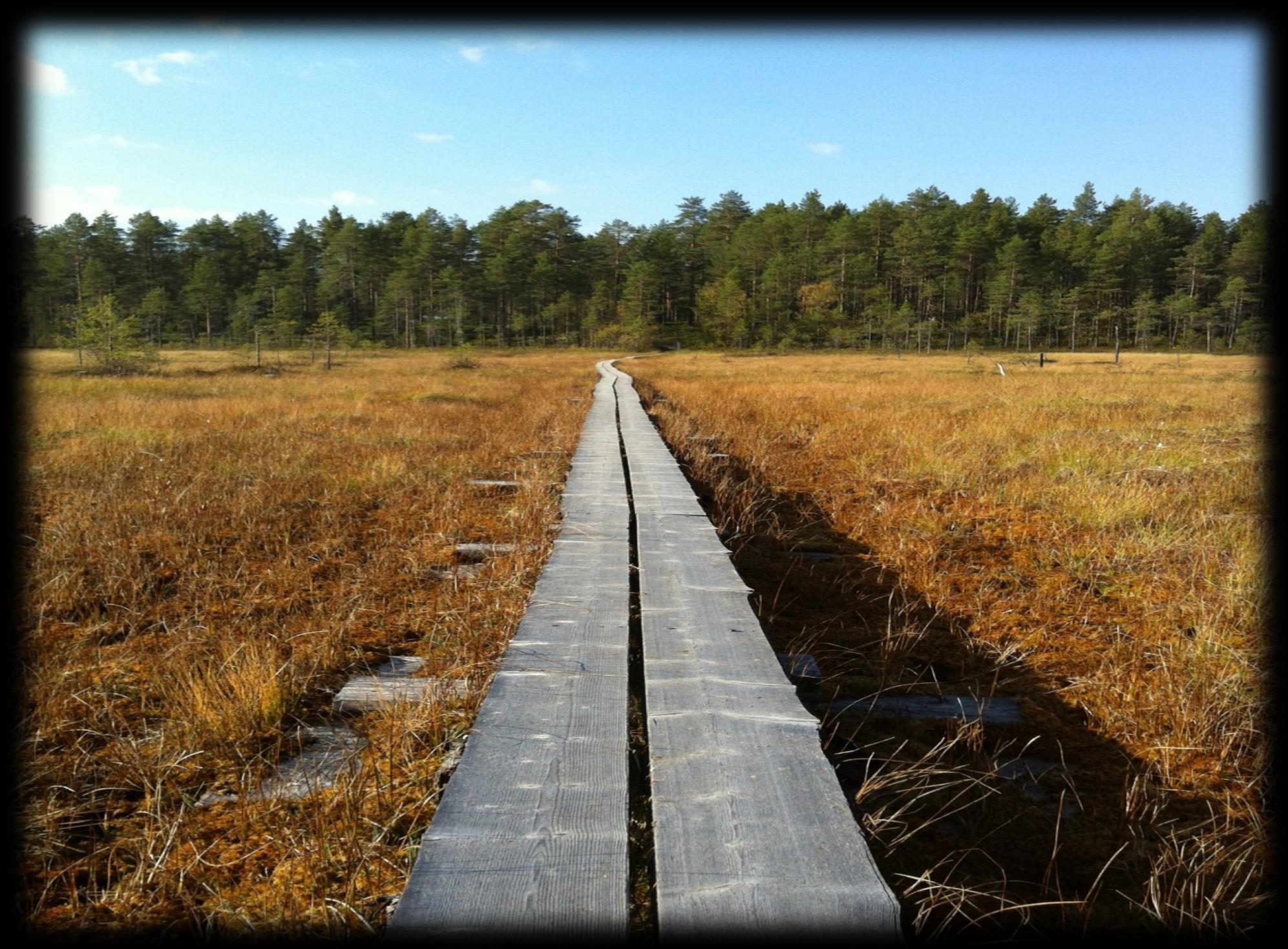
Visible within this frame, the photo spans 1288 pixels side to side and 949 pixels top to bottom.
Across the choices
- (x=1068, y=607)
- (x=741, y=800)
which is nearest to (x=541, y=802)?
(x=741, y=800)

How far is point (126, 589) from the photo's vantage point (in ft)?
12.2

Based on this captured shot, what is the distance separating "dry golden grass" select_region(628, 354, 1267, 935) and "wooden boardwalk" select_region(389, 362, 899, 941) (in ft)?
1.02

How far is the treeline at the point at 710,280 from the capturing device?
71750 mm

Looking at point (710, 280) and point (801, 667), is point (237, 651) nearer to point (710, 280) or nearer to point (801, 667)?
point (801, 667)

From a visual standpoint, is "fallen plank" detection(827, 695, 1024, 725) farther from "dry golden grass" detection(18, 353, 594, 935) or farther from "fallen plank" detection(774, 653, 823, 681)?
"dry golden grass" detection(18, 353, 594, 935)

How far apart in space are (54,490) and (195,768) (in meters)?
5.44

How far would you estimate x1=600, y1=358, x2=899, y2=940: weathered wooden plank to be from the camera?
1.17 m

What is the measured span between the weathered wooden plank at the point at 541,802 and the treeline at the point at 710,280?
224 feet

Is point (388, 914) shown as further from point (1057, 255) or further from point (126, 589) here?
point (1057, 255)

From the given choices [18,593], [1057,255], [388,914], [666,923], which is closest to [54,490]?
[18,593]

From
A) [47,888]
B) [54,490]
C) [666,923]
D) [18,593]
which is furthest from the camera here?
[54,490]

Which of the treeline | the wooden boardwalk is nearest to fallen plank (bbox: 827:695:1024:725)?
the wooden boardwalk

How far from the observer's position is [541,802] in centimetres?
147

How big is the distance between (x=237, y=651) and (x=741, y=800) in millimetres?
2048
